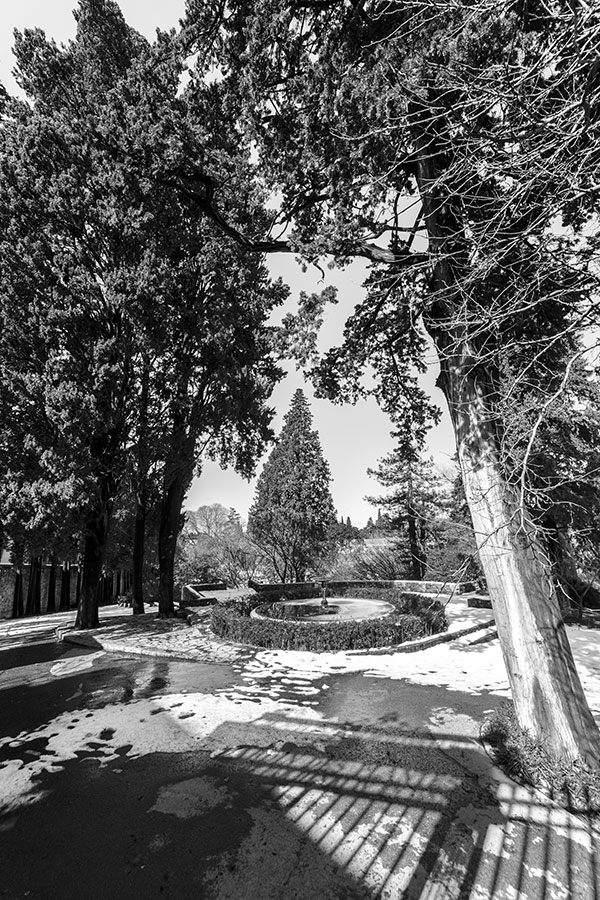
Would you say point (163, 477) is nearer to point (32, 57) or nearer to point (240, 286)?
point (240, 286)

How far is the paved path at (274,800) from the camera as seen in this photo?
8.91 ft

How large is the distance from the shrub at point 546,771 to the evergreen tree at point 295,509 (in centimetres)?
2200

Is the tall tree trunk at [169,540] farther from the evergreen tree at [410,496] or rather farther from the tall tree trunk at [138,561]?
the evergreen tree at [410,496]

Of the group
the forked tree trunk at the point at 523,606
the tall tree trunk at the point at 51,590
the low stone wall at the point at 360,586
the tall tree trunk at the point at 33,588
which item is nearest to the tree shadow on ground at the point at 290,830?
the forked tree trunk at the point at 523,606

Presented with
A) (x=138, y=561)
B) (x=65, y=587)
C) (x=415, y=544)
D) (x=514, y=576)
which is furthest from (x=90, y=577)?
(x=415, y=544)

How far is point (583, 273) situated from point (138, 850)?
5.64 m

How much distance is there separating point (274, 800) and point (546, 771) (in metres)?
2.53

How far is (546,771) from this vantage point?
12.1ft

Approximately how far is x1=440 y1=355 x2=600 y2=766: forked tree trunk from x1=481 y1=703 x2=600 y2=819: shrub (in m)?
0.10

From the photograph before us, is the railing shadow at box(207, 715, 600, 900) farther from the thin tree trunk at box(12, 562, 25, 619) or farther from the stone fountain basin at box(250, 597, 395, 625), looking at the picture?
the thin tree trunk at box(12, 562, 25, 619)

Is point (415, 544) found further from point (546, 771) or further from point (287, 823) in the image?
point (287, 823)

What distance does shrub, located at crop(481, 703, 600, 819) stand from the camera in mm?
3447

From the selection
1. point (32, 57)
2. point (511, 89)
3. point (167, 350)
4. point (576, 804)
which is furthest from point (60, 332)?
point (576, 804)

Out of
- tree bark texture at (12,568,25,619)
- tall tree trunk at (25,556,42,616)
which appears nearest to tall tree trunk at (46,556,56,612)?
tall tree trunk at (25,556,42,616)
